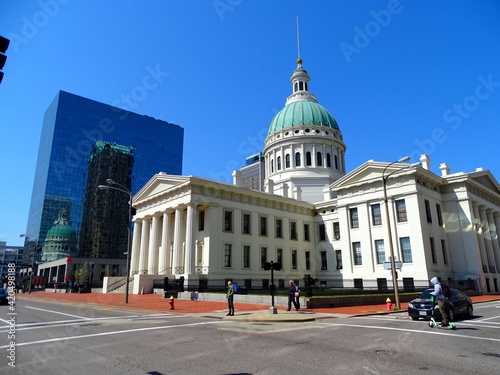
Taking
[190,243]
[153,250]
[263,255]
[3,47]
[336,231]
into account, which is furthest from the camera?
[336,231]

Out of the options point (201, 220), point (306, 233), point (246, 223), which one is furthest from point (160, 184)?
point (306, 233)

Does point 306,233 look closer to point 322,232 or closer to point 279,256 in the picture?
point 322,232

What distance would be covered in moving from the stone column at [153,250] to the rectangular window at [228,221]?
10444 mm

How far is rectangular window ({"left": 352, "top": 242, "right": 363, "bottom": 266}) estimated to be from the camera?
4281cm

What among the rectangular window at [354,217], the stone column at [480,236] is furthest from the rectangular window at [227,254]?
the stone column at [480,236]

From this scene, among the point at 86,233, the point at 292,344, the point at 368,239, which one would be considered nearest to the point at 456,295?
the point at 292,344

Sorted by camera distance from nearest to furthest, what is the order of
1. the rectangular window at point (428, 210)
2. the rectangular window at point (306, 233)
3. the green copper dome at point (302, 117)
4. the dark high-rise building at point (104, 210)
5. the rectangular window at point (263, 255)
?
the rectangular window at point (428, 210) < the rectangular window at point (263, 255) < the rectangular window at point (306, 233) < the green copper dome at point (302, 117) < the dark high-rise building at point (104, 210)

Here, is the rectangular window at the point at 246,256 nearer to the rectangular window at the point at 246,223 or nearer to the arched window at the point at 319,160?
the rectangular window at the point at 246,223

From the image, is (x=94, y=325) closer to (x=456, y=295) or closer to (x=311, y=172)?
(x=456, y=295)

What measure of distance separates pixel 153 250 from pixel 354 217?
86.5ft

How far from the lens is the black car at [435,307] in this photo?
15672 millimetres

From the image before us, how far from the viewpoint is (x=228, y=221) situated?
139ft

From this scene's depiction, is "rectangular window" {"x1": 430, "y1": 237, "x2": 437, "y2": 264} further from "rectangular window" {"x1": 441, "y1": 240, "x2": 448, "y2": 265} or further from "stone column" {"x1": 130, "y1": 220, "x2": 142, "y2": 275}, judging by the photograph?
"stone column" {"x1": 130, "y1": 220, "x2": 142, "y2": 275}

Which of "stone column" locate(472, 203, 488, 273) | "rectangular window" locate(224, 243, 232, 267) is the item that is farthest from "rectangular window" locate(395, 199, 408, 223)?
"rectangular window" locate(224, 243, 232, 267)
